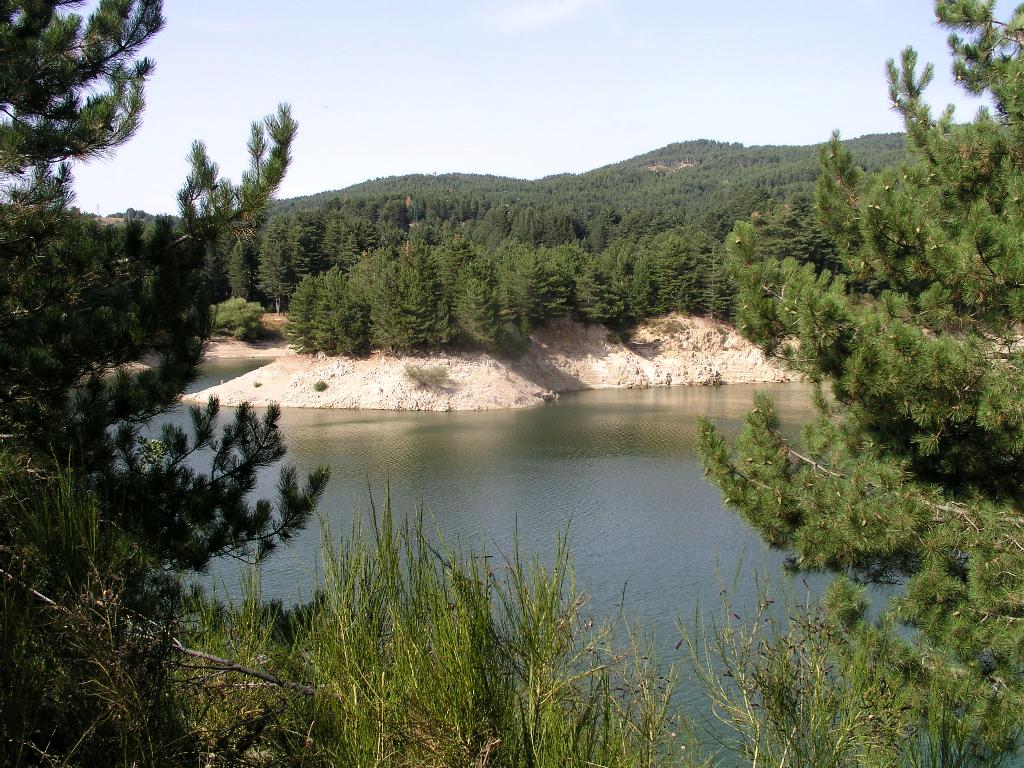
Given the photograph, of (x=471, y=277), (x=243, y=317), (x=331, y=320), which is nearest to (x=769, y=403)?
(x=331, y=320)

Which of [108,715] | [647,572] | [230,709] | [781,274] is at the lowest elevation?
[647,572]

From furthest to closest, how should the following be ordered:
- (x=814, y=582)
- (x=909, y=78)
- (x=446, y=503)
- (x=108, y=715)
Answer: (x=446, y=503) < (x=814, y=582) < (x=909, y=78) < (x=108, y=715)

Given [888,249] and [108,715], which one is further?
[888,249]

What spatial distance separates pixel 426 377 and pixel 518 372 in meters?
4.77

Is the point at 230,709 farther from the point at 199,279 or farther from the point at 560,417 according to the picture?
the point at 560,417

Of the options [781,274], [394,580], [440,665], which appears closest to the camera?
[440,665]

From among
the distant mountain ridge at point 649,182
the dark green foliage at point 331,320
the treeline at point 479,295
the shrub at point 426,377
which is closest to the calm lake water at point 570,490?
the shrub at point 426,377

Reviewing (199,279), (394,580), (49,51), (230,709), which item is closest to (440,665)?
(394,580)

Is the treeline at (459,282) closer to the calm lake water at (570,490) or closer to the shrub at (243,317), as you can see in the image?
the shrub at (243,317)

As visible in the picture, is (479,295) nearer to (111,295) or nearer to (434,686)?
(111,295)

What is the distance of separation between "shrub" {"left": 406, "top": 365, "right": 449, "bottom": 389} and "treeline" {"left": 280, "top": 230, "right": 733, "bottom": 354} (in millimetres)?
1140

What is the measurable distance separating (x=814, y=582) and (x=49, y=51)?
9893 millimetres

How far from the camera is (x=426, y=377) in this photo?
31344 mm

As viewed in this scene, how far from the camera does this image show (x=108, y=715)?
1.86 m
